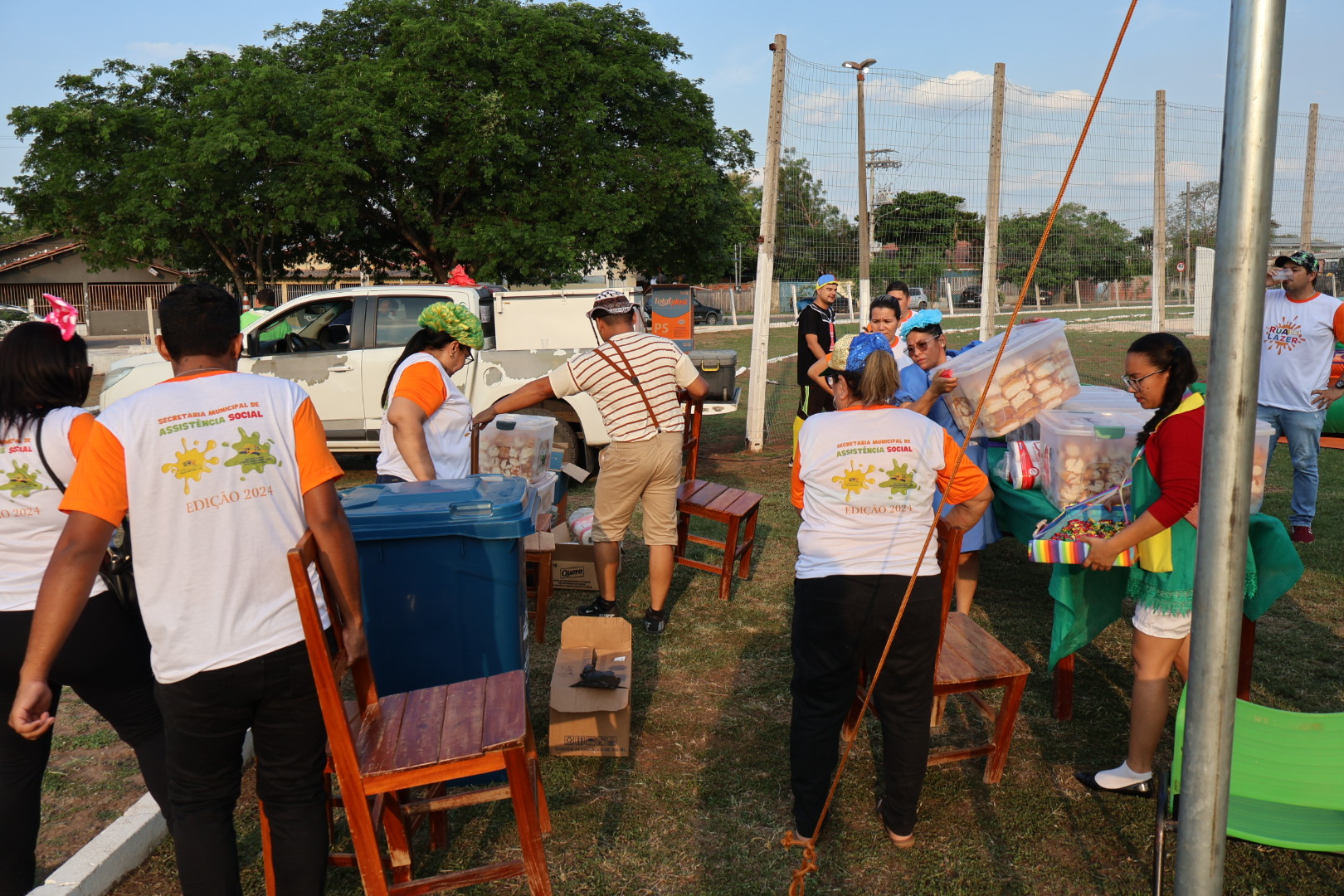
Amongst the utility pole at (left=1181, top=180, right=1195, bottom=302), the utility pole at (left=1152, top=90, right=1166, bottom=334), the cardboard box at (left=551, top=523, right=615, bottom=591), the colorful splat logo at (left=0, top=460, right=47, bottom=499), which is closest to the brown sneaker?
the cardboard box at (left=551, top=523, right=615, bottom=591)

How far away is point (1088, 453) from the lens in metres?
3.96

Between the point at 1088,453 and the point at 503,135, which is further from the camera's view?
the point at 503,135

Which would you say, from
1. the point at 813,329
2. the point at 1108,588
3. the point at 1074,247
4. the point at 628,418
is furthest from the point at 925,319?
the point at 1074,247

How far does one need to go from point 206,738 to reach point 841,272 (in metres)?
9.43

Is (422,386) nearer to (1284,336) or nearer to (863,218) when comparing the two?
(1284,336)

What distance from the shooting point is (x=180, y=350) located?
221 cm

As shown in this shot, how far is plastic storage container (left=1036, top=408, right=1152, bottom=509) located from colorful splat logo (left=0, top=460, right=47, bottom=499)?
3.73 m

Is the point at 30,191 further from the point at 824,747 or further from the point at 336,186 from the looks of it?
the point at 824,747

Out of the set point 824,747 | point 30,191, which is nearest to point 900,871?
point 824,747

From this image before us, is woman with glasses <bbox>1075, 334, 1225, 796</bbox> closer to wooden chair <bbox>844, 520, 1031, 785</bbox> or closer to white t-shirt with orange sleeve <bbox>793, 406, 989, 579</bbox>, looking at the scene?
wooden chair <bbox>844, 520, 1031, 785</bbox>

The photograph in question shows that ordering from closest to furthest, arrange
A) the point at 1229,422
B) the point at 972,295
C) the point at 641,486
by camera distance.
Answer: the point at 1229,422 → the point at 641,486 → the point at 972,295

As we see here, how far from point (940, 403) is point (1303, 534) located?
362 centimetres

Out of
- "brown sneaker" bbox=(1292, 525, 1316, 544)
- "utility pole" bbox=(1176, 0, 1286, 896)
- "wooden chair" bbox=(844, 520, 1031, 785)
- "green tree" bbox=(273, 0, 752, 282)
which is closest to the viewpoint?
"utility pole" bbox=(1176, 0, 1286, 896)

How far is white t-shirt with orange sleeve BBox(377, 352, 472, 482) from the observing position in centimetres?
393
